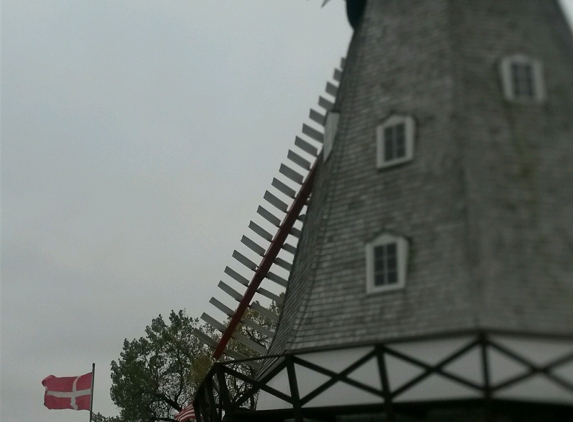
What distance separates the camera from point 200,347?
3616cm

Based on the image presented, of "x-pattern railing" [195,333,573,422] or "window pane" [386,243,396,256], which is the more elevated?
"window pane" [386,243,396,256]

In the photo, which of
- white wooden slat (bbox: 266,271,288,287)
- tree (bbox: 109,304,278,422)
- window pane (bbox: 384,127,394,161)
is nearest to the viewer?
window pane (bbox: 384,127,394,161)

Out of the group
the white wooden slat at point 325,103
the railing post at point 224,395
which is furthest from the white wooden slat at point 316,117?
the railing post at point 224,395

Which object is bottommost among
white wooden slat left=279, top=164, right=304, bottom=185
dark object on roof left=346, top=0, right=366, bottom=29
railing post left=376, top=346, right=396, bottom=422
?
railing post left=376, top=346, right=396, bottom=422

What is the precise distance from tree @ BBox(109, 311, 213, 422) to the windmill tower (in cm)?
2241

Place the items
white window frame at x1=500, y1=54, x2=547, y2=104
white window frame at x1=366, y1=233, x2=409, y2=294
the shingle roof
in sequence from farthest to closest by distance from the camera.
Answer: white window frame at x1=500, y1=54, x2=547, y2=104 < white window frame at x1=366, y1=233, x2=409, y2=294 < the shingle roof

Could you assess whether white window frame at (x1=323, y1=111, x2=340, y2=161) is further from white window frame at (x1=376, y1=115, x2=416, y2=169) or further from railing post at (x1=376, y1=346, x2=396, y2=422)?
railing post at (x1=376, y1=346, x2=396, y2=422)

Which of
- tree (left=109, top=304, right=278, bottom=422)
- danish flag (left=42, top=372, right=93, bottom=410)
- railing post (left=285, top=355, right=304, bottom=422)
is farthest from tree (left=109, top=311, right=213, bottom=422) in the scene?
railing post (left=285, top=355, right=304, bottom=422)

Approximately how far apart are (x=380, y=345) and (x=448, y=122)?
11.8ft

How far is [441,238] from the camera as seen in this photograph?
34.3 ft

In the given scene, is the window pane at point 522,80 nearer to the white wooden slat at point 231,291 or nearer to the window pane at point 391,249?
the window pane at point 391,249

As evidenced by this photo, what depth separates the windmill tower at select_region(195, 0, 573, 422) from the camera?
9.56 meters

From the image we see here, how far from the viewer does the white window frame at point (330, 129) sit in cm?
1382

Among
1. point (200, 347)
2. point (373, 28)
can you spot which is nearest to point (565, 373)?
point (373, 28)
